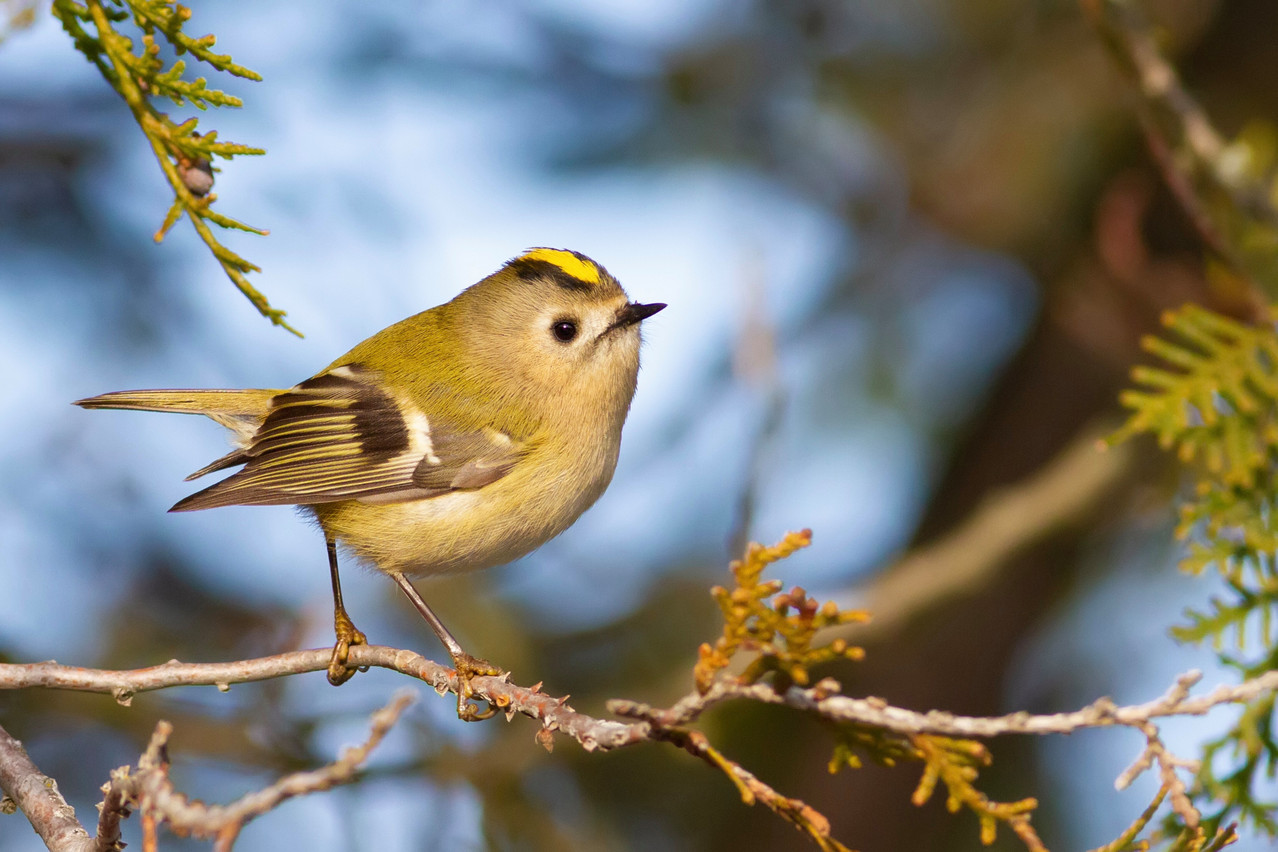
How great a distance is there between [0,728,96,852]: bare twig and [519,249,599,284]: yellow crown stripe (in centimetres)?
143

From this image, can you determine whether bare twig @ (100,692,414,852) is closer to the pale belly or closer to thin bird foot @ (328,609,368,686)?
thin bird foot @ (328,609,368,686)

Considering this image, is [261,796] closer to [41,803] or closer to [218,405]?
[41,803]

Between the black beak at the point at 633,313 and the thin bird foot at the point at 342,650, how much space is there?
32.8 inches

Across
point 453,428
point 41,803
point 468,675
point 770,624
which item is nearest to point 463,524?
point 453,428

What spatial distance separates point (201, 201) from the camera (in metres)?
1.53

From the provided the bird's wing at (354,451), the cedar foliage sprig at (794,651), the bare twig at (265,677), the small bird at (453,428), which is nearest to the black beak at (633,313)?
the small bird at (453,428)

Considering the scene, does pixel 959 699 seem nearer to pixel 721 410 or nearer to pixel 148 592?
pixel 721 410

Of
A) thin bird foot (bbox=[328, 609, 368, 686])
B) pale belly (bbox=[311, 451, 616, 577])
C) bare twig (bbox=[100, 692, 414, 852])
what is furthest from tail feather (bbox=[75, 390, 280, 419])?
bare twig (bbox=[100, 692, 414, 852])

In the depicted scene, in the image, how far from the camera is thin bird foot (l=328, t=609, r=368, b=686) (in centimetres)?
171

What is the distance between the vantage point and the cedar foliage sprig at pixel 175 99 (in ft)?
4.81

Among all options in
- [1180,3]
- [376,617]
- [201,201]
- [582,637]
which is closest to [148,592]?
[376,617]

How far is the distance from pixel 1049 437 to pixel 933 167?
3.21 feet

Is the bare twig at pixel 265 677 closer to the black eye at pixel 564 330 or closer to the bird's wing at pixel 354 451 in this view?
the bird's wing at pixel 354 451

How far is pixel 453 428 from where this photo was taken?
2.25 meters
